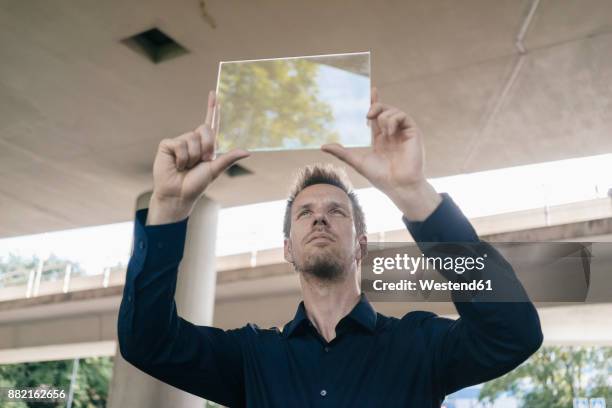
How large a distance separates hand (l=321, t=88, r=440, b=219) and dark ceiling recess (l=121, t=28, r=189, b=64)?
12.1ft

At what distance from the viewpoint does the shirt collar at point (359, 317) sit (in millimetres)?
1709

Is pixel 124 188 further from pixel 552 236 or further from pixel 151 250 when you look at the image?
pixel 151 250

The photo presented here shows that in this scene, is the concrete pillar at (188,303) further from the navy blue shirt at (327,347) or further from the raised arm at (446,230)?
the raised arm at (446,230)

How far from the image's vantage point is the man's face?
1.70 meters

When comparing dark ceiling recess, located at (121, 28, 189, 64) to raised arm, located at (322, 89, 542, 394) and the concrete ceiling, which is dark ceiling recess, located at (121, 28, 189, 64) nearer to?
the concrete ceiling

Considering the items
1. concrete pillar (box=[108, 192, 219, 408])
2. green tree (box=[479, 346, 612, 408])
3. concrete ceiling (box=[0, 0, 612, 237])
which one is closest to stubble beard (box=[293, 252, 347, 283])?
concrete ceiling (box=[0, 0, 612, 237])

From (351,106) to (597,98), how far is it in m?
3.98

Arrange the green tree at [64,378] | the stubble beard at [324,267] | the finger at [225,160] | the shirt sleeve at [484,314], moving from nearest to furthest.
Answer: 1. the shirt sleeve at [484,314]
2. the finger at [225,160]
3. the stubble beard at [324,267]
4. the green tree at [64,378]

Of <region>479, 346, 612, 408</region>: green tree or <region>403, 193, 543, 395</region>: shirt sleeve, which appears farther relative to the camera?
<region>479, 346, 612, 408</region>: green tree

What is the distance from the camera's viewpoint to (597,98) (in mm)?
5035

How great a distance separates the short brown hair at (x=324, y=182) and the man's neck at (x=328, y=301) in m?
0.22

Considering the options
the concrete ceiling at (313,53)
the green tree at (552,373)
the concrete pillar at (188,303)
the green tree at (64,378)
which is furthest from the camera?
the concrete pillar at (188,303)

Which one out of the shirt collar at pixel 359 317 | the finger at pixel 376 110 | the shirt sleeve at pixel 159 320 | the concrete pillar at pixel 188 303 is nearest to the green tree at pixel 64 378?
the concrete pillar at pixel 188 303

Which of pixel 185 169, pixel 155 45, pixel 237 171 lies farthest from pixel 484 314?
pixel 237 171
